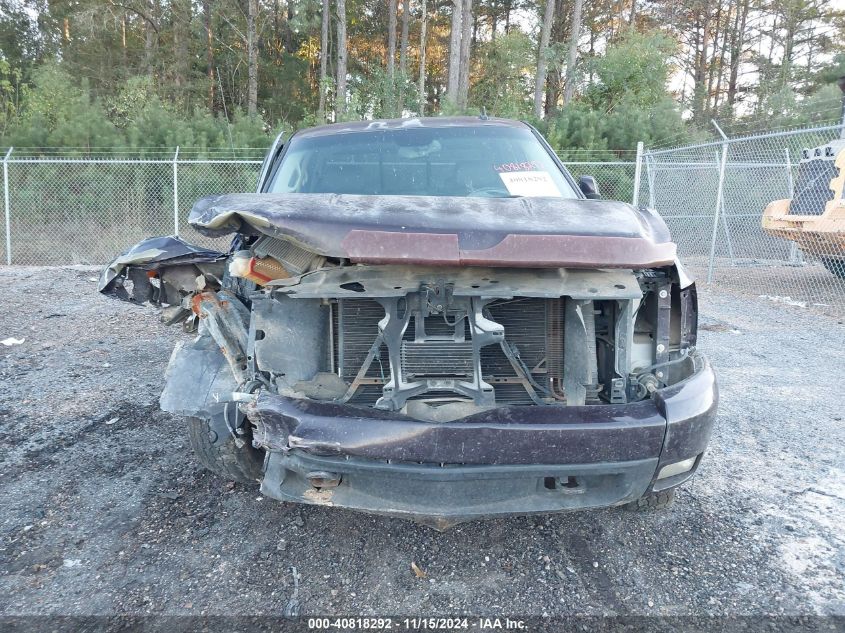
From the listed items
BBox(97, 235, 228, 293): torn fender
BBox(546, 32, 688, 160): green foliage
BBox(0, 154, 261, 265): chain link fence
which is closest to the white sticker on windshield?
BBox(97, 235, 228, 293): torn fender

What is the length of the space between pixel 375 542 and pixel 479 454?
94 centimetres

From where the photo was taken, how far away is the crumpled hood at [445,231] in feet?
6.81

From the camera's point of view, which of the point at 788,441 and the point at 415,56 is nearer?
the point at 788,441

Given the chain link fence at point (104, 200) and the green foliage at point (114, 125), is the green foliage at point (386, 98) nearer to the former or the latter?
the green foliage at point (114, 125)

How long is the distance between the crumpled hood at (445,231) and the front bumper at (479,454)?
0.56m

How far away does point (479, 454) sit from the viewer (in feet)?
6.56

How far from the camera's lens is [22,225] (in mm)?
12070

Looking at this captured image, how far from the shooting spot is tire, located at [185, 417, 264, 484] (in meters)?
2.71

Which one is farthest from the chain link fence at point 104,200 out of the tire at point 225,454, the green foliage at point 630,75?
the tire at point 225,454

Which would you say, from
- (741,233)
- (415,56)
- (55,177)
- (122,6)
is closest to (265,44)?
(122,6)

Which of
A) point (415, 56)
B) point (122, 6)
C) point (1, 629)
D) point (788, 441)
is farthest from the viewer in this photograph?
point (415, 56)

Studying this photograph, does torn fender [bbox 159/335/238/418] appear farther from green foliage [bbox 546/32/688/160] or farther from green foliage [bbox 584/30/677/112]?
green foliage [bbox 584/30/677/112]

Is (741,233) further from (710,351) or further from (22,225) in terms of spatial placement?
(22,225)

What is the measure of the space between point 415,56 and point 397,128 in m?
27.1
